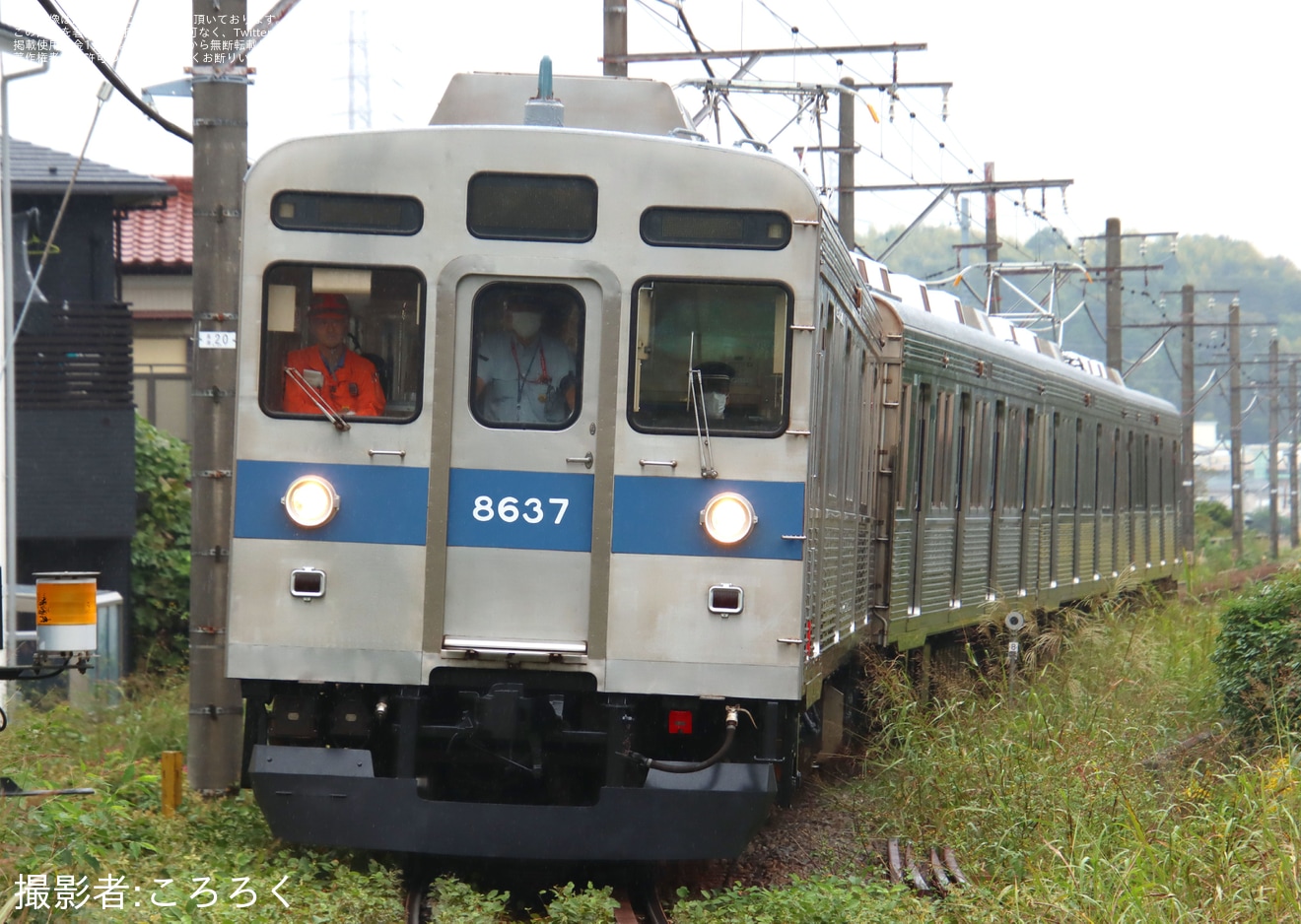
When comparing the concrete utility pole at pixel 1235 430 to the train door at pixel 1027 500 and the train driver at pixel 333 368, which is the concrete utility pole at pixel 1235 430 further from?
the train driver at pixel 333 368

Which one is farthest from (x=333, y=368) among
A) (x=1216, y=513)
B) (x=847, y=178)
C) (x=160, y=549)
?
(x=1216, y=513)

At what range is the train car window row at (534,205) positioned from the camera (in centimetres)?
659

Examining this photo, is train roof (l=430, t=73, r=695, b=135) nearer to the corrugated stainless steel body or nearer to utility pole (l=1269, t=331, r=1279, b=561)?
the corrugated stainless steel body

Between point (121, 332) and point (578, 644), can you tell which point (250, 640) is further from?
point (121, 332)

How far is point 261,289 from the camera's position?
6.53 metres

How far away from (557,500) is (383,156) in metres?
1.49

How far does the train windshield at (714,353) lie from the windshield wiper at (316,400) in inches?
44.3

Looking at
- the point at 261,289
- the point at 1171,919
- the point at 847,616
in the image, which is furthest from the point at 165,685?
the point at 1171,919

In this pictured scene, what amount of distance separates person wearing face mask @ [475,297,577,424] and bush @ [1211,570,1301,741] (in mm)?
4105

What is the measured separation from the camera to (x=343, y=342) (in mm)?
6586

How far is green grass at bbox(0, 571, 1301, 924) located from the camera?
19.3 ft

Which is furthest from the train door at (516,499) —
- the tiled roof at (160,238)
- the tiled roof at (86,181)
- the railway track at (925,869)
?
the tiled roof at (160,238)

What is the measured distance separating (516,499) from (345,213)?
4.22 ft

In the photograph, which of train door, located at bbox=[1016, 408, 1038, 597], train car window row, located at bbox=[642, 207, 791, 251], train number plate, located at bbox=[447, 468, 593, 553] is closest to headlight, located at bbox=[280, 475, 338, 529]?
train number plate, located at bbox=[447, 468, 593, 553]
